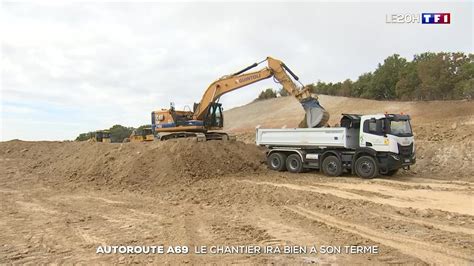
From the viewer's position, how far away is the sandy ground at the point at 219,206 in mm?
6164

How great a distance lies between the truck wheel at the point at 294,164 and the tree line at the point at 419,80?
14.0 meters

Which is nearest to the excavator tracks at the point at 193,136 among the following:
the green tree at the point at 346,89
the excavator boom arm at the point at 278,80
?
the excavator boom arm at the point at 278,80

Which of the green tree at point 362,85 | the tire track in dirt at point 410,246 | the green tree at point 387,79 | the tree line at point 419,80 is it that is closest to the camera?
the tire track in dirt at point 410,246

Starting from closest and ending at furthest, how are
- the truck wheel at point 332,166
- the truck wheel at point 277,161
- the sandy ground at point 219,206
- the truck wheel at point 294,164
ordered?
the sandy ground at point 219,206, the truck wheel at point 332,166, the truck wheel at point 294,164, the truck wheel at point 277,161

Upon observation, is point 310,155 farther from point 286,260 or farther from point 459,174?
point 286,260

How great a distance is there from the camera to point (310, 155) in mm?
16219

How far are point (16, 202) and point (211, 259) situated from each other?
7.75 meters

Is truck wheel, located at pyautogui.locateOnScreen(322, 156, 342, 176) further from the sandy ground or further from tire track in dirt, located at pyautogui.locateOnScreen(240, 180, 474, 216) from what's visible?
tire track in dirt, located at pyautogui.locateOnScreen(240, 180, 474, 216)

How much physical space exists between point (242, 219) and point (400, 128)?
8920mm

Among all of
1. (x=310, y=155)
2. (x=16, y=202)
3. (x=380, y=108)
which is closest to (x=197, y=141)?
(x=310, y=155)

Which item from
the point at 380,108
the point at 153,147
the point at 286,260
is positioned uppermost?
the point at 380,108

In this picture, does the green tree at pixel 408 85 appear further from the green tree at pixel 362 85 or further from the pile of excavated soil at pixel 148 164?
the pile of excavated soil at pixel 148 164

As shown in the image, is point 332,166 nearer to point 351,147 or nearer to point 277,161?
point 351,147

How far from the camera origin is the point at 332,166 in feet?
51.1
